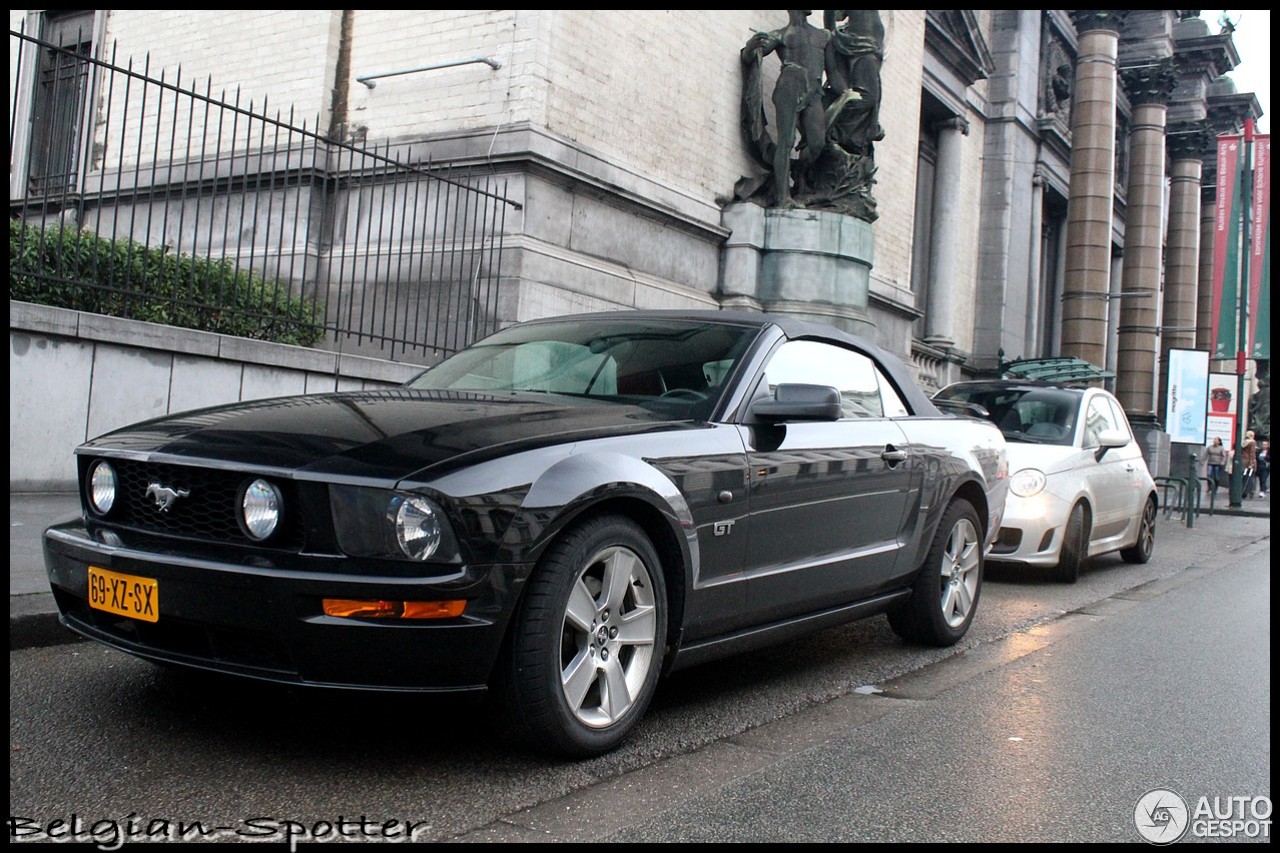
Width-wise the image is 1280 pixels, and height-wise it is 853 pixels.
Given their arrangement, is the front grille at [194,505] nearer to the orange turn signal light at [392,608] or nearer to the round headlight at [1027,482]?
the orange turn signal light at [392,608]

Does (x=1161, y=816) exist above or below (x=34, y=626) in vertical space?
below

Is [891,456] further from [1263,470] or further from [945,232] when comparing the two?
[1263,470]

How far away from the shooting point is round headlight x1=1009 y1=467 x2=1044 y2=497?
9164 millimetres

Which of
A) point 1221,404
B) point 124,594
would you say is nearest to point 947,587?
point 124,594

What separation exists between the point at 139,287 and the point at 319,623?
6413mm

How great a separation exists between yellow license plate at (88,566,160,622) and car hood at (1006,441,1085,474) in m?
7.11

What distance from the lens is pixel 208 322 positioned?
9.28m

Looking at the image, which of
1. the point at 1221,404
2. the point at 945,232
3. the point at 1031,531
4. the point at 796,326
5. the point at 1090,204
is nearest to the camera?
the point at 796,326

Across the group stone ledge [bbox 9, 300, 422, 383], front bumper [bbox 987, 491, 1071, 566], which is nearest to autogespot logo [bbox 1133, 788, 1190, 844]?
front bumper [bbox 987, 491, 1071, 566]

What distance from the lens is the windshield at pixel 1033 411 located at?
32.3ft

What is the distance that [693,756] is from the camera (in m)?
3.93

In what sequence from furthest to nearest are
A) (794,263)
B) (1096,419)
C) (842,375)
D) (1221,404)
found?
1. (1221,404)
2. (794,263)
3. (1096,419)
4. (842,375)

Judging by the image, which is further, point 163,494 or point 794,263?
point 794,263

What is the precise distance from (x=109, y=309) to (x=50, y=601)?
407 cm
